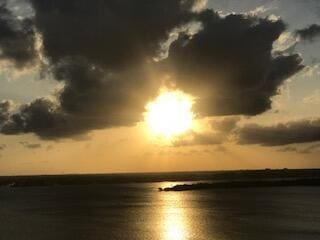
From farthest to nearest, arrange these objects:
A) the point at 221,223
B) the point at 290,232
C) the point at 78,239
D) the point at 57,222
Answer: the point at 57,222 → the point at 221,223 → the point at 290,232 → the point at 78,239

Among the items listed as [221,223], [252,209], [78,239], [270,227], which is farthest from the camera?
[252,209]

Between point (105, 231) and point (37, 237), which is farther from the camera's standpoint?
point (105, 231)

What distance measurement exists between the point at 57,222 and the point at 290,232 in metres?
45.6

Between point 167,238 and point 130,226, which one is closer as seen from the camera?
point 167,238

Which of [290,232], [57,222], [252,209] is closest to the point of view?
[290,232]

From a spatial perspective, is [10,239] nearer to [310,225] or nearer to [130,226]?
[130,226]

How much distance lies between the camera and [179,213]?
128750 mm

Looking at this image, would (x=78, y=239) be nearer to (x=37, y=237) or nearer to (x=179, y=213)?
(x=37, y=237)

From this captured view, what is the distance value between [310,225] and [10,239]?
4869 cm

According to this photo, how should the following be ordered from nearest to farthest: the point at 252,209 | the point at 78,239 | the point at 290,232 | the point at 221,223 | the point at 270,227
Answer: the point at 78,239 < the point at 290,232 < the point at 270,227 < the point at 221,223 < the point at 252,209

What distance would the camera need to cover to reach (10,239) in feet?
268

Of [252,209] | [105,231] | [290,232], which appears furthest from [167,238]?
[252,209]

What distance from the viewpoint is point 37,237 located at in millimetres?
84125

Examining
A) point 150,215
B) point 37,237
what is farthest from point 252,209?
point 37,237
